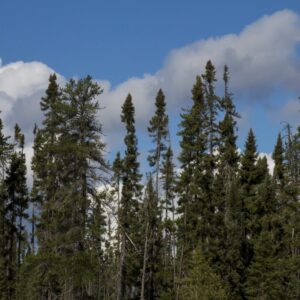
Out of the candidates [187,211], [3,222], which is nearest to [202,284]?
[187,211]

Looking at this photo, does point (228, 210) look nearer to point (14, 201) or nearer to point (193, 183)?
point (193, 183)

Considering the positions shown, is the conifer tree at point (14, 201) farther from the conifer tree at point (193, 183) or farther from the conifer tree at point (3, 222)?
the conifer tree at point (193, 183)

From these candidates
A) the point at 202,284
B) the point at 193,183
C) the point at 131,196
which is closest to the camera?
the point at 202,284

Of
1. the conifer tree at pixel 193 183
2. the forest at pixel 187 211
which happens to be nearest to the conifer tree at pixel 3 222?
the forest at pixel 187 211

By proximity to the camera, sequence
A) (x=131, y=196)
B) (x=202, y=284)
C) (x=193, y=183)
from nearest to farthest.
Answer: (x=202, y=284) → (x=193, y=183) → (x=131, y=196)

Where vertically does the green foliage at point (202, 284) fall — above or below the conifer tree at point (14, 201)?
below

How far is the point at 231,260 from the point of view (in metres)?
47.8

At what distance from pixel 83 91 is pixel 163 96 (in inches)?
1022

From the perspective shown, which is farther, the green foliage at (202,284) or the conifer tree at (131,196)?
the conifer tree at (131,196)

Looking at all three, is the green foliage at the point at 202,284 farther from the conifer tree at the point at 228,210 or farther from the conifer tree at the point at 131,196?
the conifer tree at the point at 131,196

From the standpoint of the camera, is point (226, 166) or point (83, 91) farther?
point (226, 166)

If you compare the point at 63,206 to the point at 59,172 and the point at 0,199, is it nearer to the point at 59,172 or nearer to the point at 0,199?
the point at 59,172

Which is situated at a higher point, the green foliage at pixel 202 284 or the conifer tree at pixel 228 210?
the conifer tree at pixel 228 210

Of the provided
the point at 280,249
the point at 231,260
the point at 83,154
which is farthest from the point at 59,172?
the point at 280,249
